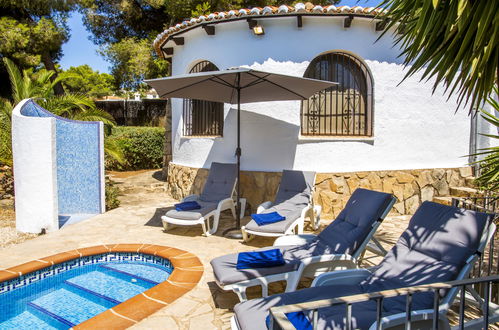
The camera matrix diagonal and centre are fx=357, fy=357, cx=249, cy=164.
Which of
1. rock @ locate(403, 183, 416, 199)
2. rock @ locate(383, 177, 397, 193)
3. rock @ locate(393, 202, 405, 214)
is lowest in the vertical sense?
rock @ locate(393, 202, 405, 214)

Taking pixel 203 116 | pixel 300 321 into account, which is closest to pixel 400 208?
pixel 203 116

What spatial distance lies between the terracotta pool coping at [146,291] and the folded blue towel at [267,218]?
1389 mm

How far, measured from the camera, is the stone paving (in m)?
4.05

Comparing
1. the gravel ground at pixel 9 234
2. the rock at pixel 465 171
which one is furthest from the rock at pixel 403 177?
the gravel ground at pixel 9 234

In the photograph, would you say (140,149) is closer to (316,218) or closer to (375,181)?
(316,218)

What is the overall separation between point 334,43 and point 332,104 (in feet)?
5.02

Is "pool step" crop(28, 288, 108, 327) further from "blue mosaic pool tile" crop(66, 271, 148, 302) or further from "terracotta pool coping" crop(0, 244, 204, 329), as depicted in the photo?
"terracotta pool coping" crop(0, 244, 204, 329)

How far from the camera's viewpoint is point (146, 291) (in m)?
4.63

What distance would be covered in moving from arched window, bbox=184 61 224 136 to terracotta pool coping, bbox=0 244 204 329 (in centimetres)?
479

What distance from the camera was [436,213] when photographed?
3.95 metres

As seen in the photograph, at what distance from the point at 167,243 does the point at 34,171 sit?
344 cm

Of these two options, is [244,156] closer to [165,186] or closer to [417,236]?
[165,186]

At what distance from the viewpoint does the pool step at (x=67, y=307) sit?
15.0 feet

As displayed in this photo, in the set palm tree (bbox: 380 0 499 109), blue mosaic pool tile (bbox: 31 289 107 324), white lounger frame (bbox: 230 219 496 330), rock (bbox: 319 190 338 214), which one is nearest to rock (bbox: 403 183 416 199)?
rock (bbox: 319 190 338 214)
